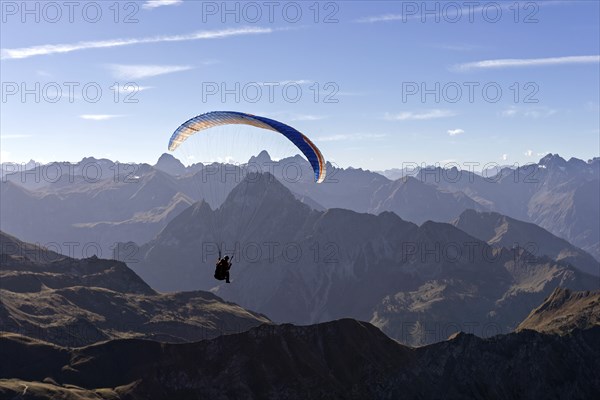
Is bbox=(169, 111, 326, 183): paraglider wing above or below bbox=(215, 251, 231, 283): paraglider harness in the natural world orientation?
above

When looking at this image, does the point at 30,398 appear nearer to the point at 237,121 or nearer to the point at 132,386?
the point at 132,386

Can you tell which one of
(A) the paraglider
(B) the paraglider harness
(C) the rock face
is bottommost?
(C) the rock face

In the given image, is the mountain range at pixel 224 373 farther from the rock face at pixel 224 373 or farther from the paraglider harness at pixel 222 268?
the paraglider harness at pixel 222 268

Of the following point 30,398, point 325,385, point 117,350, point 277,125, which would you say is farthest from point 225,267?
point 117,350

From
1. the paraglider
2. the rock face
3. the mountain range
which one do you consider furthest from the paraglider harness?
the rock face

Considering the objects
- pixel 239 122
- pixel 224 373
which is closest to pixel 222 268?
pixel 239 122

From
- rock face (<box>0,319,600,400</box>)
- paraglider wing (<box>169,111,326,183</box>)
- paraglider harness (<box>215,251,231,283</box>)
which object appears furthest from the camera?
rock face (<box>0,319,600,400</box>)

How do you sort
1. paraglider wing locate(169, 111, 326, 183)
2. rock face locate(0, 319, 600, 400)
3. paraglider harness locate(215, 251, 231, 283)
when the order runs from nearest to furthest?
paraglider harness locate(215, 251, 231, 283) → paraglider wing locate(169, 111, 326, 183) → rock face locate(0, 319, 600, 400)

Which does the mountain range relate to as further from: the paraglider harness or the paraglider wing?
the paraglider harness

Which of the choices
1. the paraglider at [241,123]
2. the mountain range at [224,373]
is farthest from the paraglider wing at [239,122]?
the mountain range at [224,373]
